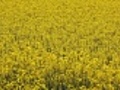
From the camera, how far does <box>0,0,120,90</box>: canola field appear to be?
6.07 meters

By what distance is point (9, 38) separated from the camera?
7965 millimetres

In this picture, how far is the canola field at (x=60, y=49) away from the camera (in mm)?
6070

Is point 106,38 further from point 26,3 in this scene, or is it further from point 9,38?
point 26,3

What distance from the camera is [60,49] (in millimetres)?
7305

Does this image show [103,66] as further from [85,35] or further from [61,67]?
[85,35]

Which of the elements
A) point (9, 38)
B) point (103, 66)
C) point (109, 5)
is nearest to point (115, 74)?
point (103, 66)

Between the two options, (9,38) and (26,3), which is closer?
(9,38)

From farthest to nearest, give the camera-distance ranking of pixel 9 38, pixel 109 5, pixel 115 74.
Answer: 1. pixel 109 5
2. pixel 9 38
3. pixel 115 74

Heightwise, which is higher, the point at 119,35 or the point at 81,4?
the point at 81,4

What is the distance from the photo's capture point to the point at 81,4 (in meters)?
12.4

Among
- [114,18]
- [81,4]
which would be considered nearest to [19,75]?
[114,18]

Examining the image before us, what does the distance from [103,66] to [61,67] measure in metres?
0.63

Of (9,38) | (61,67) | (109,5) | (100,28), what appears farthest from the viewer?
(109,5)

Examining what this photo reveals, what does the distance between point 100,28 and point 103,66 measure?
2638mm
